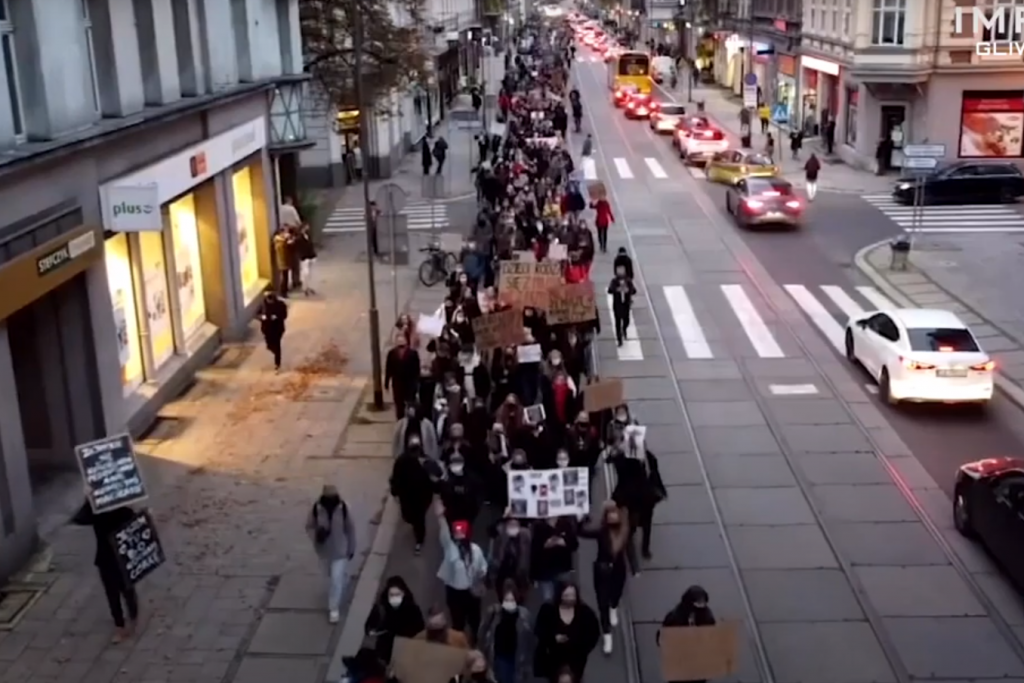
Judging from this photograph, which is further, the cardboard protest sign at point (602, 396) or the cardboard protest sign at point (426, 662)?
the cardboard protest sign at point (602, 396)

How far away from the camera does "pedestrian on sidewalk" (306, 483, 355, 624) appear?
12.4 m

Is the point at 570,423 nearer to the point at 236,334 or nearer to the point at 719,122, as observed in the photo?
the point at 236,334

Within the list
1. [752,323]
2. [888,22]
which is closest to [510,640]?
[752,323]

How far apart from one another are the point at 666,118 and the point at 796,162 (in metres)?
10.4

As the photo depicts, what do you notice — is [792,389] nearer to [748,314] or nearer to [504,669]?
[748,314]

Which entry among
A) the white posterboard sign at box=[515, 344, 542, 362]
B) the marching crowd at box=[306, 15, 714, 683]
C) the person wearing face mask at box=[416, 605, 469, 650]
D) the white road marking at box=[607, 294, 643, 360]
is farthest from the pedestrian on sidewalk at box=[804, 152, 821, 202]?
the person wearing face mask at box=[416, 605, 469, 650]

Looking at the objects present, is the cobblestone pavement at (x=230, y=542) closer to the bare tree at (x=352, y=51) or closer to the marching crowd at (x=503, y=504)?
the marching crowd at (x=503, y=504)

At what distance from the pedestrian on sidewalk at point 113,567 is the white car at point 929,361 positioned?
37.8 ft

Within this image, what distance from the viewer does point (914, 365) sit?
18844 millimetres

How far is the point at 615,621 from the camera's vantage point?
1246cm

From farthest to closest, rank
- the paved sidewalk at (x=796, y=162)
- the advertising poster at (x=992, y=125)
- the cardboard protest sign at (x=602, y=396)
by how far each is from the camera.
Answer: the advertising poster at (x=992, y=125) < the paved sidewalk at (x=796, y=162) < the cardboard protest sign at (x=602, y=396)

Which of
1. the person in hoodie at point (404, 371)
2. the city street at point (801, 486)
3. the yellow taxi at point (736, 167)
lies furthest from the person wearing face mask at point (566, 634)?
the yellow taxi at point (736, 167)

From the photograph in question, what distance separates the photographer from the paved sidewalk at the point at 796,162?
42.2 metres

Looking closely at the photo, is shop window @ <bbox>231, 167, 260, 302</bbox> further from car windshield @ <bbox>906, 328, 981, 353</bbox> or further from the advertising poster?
the advertising poster
